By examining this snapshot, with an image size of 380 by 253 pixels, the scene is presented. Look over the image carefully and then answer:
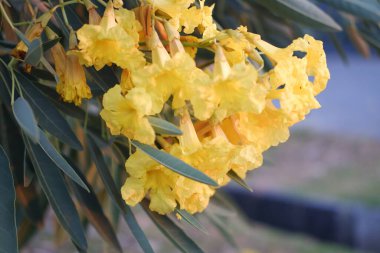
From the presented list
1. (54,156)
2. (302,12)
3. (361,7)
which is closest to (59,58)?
(54,156)

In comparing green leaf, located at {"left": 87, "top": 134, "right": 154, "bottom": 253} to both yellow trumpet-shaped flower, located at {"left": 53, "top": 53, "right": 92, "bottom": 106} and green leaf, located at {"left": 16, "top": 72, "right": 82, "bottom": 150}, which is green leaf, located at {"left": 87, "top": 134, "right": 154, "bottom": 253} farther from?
yellow trumpet-shaped flower, located at {"left": 53, "top": 53, "right": 92, "bottom": 106}

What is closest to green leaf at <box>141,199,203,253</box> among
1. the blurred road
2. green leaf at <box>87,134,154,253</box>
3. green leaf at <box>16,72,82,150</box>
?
green leaf at <box>87,134,154,253</box>

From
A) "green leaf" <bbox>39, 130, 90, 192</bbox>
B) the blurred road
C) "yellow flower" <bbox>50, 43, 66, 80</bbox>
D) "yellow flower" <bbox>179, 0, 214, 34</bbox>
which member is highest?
"yellow flower" <bbox>179, 0, 214, 34</bbox>

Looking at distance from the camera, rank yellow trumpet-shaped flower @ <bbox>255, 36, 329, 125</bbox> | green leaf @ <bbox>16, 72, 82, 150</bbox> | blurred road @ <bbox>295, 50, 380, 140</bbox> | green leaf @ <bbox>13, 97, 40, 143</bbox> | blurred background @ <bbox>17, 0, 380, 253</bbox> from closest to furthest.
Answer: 1. green leaf @ <bbox>13, 97, 40, 143</bbox>
2. yellow trumpet-shaped flower @ <bbox>255, 36, 329, 125</bbox>
3. green leaf @ <bbox>16, 72, 82, 150</bbox>
4. blurred background @ <bbox>17, 0, 380, 253</bbox>
5. blurred road @ <bbox>295, 50, 380, 140</bbox>

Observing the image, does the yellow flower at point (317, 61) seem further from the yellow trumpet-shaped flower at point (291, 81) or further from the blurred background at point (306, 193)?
the blurred background at point (306, 193)

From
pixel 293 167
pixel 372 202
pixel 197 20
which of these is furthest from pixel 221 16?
pixel 293 167

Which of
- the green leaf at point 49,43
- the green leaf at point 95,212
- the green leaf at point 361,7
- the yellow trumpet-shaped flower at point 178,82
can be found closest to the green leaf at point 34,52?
the green leaf at point 49,43
